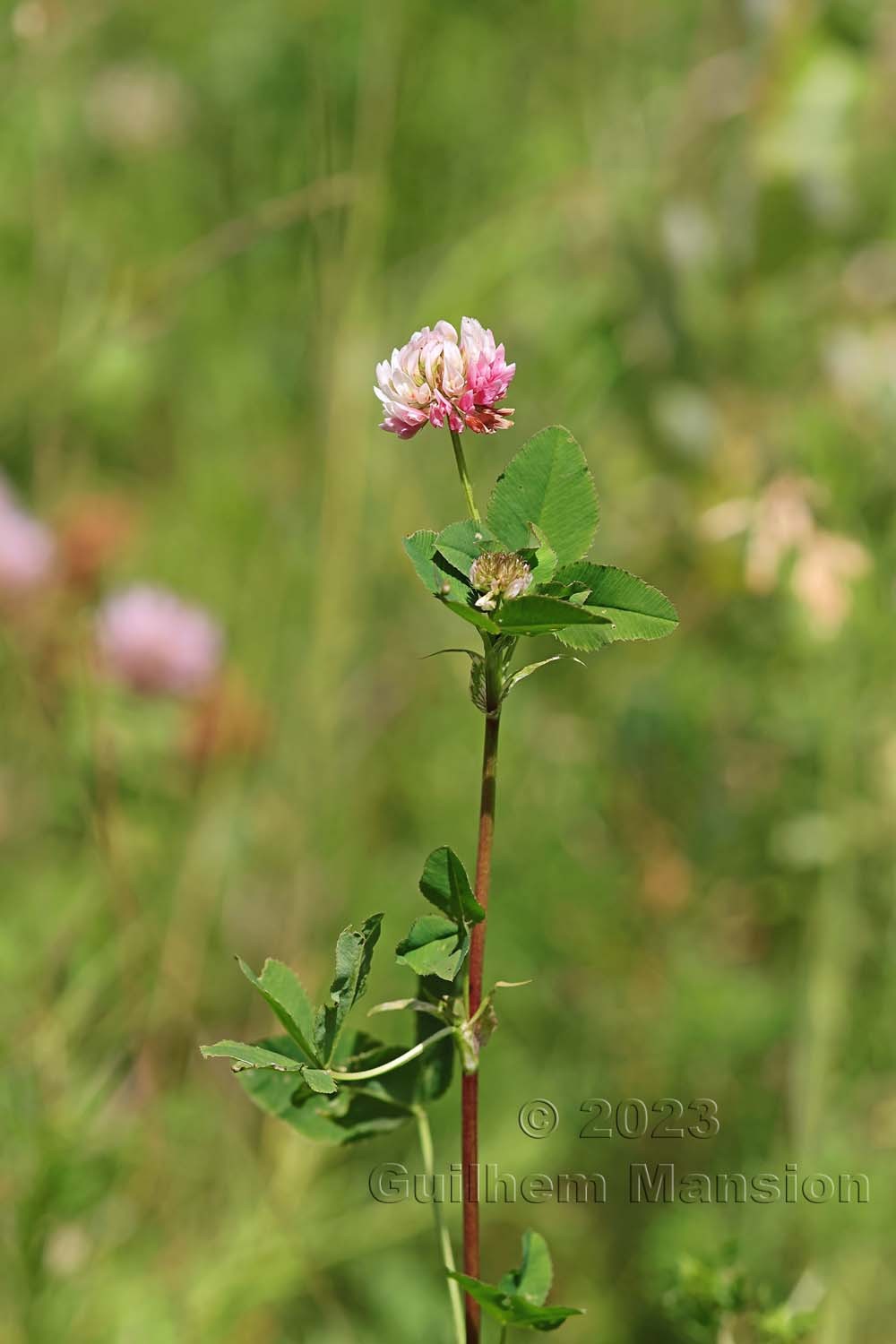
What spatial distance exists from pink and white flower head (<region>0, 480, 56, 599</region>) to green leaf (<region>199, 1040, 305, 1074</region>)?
849 mm

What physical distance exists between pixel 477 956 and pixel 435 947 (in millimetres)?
11

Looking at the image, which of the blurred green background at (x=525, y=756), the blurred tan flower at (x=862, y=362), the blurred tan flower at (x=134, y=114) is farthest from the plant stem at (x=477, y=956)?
the blurred tan flower at (x=134, y=114)

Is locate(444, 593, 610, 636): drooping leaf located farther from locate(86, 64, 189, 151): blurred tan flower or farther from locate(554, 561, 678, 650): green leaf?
locate(86, 64, 189, 151): blurred tan flower

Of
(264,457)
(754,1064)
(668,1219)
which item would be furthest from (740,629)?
(264,457)

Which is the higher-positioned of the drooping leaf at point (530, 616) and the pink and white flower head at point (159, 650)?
the pink and white flower head at point (159, 650)

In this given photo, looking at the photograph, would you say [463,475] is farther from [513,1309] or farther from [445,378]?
[513,1309]

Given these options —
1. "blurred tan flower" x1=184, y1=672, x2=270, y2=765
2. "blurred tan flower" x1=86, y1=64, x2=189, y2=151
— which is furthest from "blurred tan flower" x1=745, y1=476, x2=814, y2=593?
"blurred tan flower" x1=86, y1=64, x2=189, y2=151

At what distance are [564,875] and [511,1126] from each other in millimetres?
190

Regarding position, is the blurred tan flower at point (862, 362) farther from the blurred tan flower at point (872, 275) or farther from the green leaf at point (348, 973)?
the green leaf at point (348, 973)

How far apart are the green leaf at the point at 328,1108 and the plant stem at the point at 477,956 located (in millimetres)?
58

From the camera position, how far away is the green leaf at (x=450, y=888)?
0.31 metres

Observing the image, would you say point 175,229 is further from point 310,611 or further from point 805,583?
point 805,583

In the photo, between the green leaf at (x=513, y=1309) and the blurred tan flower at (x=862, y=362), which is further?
the blurred tan flower at (x=862, y=362)

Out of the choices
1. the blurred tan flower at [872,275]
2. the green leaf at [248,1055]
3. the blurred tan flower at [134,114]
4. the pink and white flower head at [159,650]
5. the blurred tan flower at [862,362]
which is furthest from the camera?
the blurred tan flower at [134,114]
